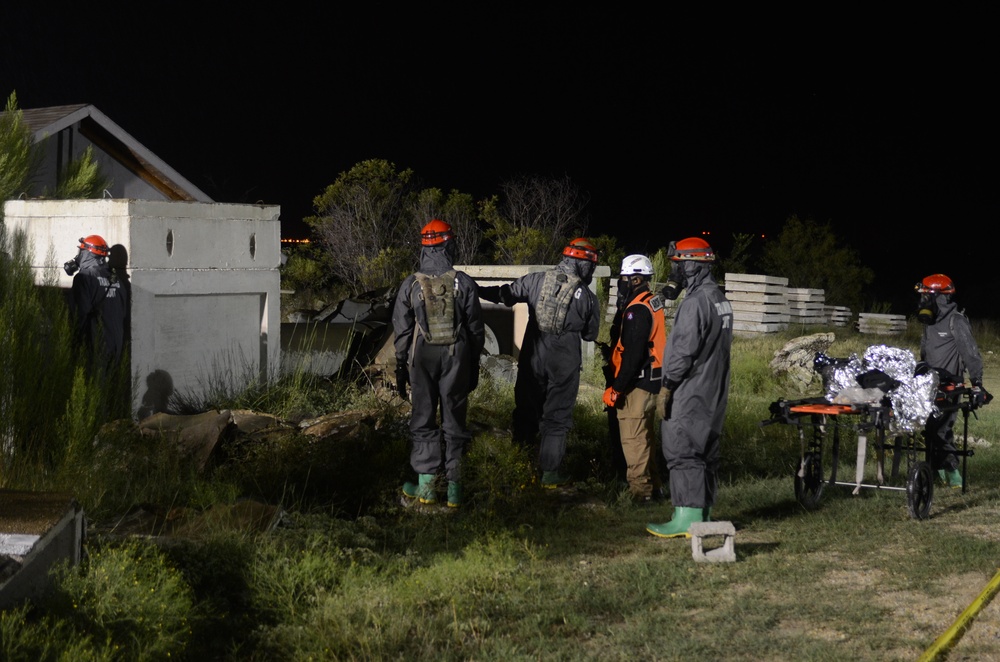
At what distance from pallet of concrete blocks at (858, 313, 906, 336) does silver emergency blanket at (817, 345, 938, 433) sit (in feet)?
61.0

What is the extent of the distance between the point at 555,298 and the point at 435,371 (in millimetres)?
1248

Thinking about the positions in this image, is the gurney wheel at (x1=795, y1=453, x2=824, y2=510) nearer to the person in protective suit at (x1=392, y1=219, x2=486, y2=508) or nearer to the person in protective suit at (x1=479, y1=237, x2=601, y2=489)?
the person in protective suit at (x1=479, y1=237, x2=601, y2=489)

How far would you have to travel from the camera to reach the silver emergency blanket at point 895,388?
7.83 m

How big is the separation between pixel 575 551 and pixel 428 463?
1.57 meters

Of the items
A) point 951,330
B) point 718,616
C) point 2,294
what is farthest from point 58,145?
point 718,616

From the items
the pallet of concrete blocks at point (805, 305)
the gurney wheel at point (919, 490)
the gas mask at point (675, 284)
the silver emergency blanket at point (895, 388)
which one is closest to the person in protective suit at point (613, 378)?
the gas mask at point (675, 284)

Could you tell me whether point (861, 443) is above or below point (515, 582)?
above

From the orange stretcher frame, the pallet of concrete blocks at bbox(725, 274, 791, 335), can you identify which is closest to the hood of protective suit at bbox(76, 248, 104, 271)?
the orange stretcher frame

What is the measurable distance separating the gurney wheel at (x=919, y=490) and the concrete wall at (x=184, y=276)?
583 cm

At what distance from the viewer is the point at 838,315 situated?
27672 mm

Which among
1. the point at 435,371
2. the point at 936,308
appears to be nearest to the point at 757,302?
the point at 936,308

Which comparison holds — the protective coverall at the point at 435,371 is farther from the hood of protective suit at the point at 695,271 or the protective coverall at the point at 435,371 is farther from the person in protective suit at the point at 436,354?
the hood of protective suit at the point at 695,271

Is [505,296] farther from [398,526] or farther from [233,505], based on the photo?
[233,505]

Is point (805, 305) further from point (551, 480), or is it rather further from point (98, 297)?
point (98, 297)
